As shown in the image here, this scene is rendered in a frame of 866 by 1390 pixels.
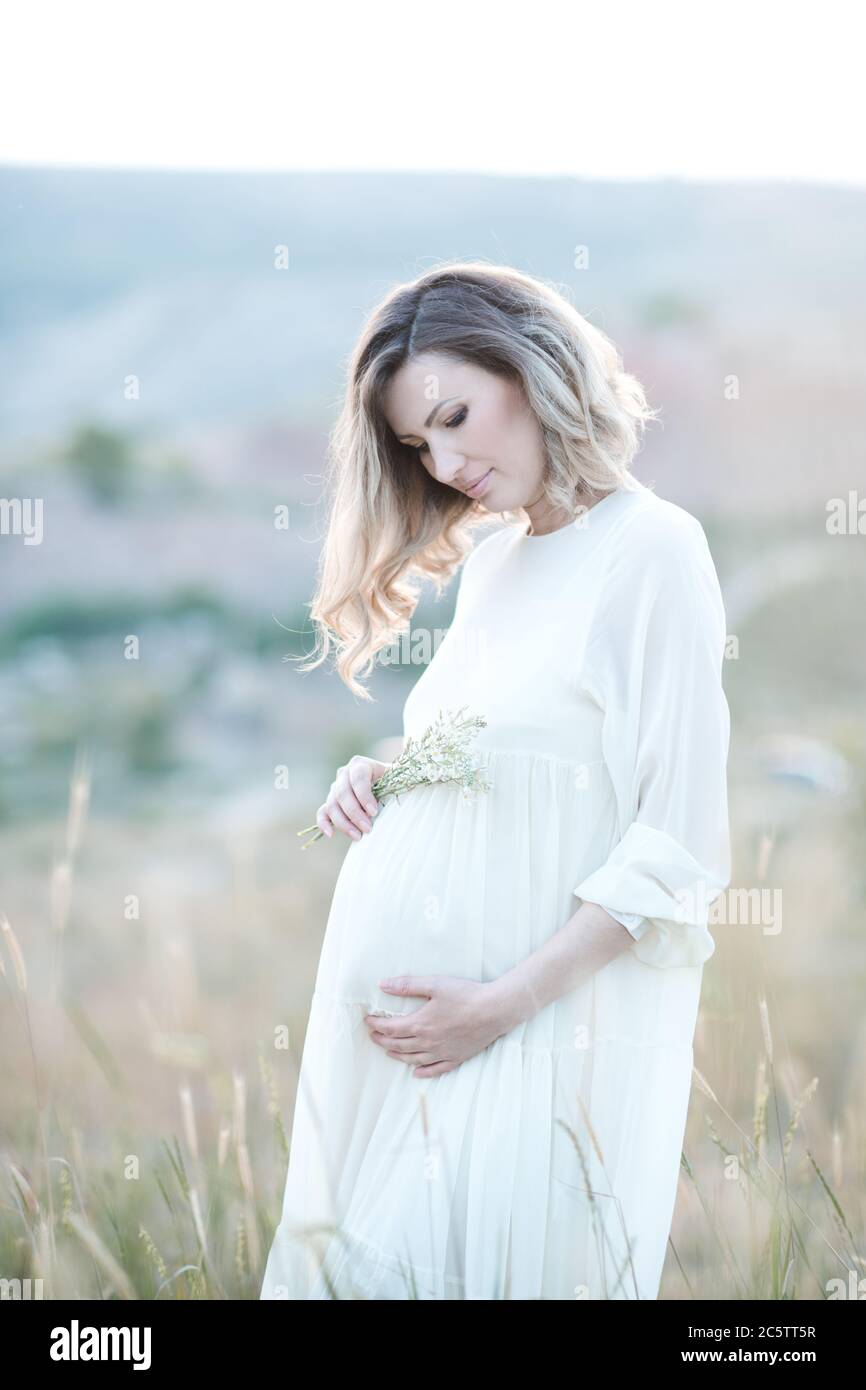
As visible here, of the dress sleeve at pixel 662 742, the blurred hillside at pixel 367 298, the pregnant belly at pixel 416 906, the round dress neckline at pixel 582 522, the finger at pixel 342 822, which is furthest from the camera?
the blurred hillside at pixel 367 298

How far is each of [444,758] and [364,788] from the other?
0.23m

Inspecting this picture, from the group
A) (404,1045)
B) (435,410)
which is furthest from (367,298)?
(404,1045)

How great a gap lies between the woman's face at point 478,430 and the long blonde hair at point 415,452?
2 centimetres

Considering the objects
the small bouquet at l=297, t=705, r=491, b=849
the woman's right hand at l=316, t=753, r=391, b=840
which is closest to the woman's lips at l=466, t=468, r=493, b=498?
the small bouquet at l=297, t=705, r=491, b=849

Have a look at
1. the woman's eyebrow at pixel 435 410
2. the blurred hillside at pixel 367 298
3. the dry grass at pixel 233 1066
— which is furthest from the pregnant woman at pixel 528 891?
the blurred hillside at pixel 367 298

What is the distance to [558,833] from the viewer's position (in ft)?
5.78

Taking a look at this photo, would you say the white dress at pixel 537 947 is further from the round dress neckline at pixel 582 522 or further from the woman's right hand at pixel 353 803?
the woman's right hand at pixel 353 803

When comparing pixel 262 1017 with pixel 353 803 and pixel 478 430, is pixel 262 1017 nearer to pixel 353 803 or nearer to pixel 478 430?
pixel 353 803

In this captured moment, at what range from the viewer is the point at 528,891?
1.76 m

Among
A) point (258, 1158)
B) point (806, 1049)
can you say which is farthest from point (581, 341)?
point (806, 1049)

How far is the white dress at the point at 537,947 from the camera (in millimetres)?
1649

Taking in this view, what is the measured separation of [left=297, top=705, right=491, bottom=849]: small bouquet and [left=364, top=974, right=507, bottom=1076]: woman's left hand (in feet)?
0.89

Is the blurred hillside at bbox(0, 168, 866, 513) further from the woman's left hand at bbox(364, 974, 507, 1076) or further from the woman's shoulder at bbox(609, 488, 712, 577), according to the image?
the woman's left hand at bbox(364, 974, 507, 1076)

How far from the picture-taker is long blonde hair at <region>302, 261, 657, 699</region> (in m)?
1.90
